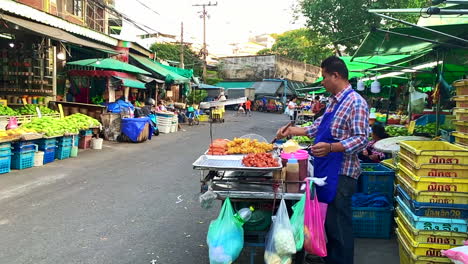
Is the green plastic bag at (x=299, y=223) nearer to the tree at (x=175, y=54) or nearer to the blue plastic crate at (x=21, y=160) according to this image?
the blue plastic crate at (x=21, y=160)

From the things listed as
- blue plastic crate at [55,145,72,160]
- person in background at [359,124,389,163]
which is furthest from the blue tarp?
person in background at [359,124,389,163]

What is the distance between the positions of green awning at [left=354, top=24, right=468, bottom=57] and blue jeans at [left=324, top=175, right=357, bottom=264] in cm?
286

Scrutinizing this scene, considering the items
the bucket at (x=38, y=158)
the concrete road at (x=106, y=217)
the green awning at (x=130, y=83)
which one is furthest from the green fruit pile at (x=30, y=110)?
the green awning at (x=130, y=83)

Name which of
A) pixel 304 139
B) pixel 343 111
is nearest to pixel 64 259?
pixel 343 111

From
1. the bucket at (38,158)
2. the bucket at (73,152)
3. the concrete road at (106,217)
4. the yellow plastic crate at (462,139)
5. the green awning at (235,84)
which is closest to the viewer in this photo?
the yellow plastic crate at (462,139)

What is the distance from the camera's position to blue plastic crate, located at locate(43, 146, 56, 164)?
9.40 m

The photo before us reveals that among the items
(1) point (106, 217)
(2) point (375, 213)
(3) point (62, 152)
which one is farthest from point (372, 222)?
(3) point (62, 152)

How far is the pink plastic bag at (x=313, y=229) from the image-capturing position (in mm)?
3348

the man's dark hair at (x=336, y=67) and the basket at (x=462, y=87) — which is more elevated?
the man's dark hair at (x=336, y=67)

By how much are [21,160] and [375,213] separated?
316 inches

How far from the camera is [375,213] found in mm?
4871

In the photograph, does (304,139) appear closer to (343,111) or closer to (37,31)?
(343,111)

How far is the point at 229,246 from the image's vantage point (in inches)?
129

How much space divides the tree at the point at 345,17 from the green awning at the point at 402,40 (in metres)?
14.1
